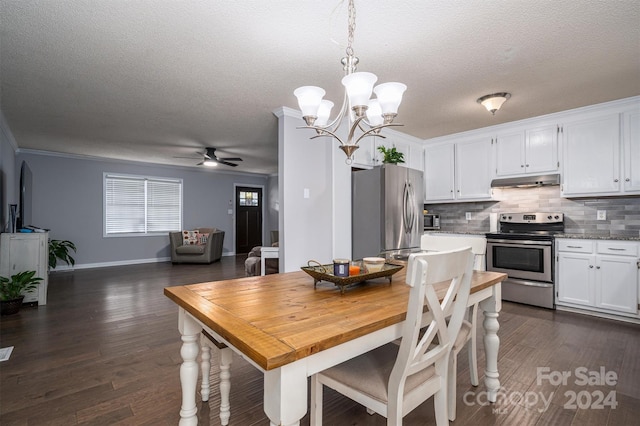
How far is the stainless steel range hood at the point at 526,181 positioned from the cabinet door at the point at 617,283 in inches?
39.3

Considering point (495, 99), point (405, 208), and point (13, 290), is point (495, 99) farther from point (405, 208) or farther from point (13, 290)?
point (13, 290)

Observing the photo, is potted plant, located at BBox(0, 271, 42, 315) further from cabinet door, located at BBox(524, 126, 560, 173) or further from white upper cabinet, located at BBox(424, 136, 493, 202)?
cabinet door, located at BBox(524, 126, 560, 173)

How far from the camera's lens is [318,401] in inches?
54.8

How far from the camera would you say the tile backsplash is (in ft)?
11.6

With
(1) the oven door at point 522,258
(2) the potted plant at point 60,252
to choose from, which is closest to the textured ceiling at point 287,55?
(1) the oven door at point 522,258

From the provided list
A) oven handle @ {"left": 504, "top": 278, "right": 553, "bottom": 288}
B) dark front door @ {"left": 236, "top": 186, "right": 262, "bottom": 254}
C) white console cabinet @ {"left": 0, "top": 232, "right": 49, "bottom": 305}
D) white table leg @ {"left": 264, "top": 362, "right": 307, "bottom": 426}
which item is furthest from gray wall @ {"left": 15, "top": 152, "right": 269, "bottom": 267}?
white table leg @ {"left": 264, "top": 362, "right": 307, "bottom": 426}

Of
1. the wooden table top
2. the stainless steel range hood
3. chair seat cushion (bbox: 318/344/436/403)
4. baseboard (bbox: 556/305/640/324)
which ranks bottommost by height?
baseboard (bbox: 556/305/640/324)

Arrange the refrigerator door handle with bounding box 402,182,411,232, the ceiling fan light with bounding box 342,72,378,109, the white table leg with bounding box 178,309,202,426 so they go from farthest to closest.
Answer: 1. the refrigerator door handle with bounding box 402,182,411,232
2. the ceiling fan light with bounding box 342,72,378,109
3. the white table leg with bounding box 178,309,202,426

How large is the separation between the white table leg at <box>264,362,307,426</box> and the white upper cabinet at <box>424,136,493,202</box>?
422 centimetres

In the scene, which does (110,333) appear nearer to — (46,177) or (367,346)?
(367,346)

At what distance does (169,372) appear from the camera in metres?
2.17

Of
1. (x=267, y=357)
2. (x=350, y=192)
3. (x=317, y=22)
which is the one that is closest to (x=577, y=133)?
(x=350, y=192)

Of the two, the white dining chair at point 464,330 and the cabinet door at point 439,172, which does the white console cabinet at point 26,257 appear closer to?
the white dining chair at point 464,330

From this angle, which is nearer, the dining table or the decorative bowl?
the dining table
